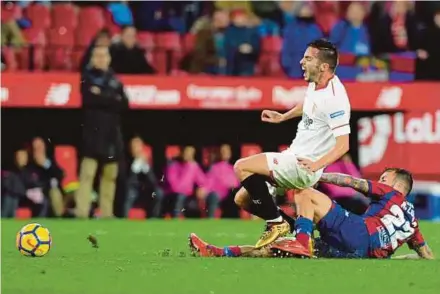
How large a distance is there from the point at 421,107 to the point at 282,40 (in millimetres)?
2493

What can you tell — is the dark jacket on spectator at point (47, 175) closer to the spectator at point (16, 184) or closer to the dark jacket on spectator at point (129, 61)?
the spectator at point (16, 184)

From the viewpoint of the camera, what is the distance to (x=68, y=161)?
18578 millimetres

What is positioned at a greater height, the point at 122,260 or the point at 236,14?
the point at 236,14

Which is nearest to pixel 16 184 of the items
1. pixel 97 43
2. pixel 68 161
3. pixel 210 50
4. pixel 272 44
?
pixel 68 161

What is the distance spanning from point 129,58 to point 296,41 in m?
2.61

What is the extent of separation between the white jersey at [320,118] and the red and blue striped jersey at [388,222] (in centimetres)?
50

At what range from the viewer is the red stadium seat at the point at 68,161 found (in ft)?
60.6

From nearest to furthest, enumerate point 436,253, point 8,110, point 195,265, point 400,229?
1. point 195,265
2. point 400,229
3. point 436,253
4. point 8,110

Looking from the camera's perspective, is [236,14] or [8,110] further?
[236,14]

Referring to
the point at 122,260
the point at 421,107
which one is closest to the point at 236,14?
the point at 421,107

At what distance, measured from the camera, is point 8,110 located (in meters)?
18.5

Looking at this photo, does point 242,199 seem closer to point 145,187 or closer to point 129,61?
point 145,187

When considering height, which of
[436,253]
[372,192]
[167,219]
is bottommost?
[167,219]

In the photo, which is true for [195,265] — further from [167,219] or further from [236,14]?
[236,14]
